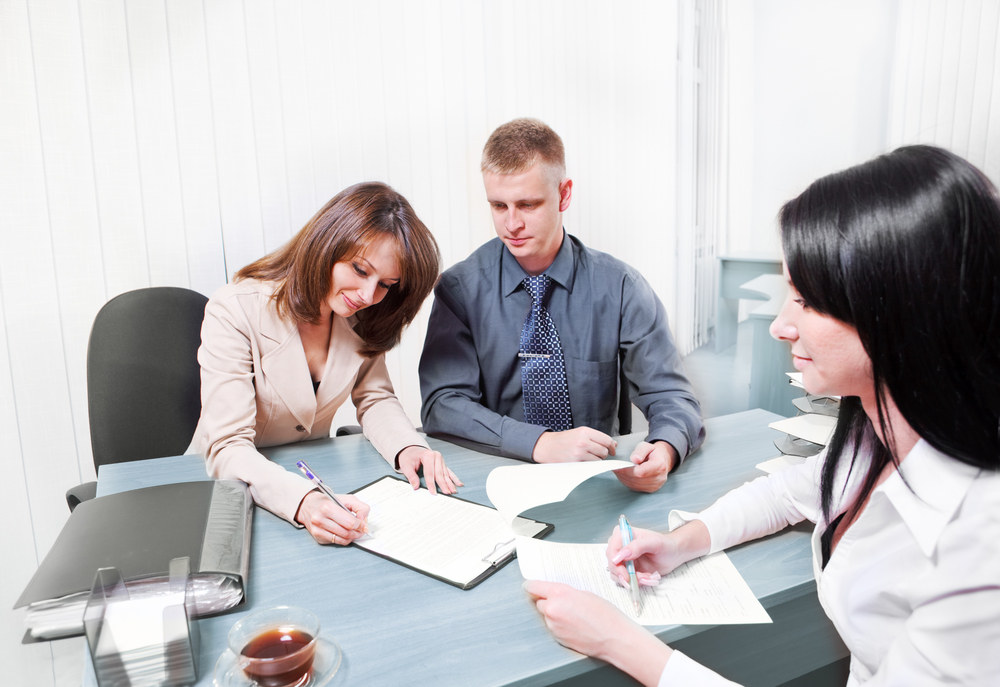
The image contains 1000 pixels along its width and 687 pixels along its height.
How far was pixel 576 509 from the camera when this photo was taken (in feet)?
3.52

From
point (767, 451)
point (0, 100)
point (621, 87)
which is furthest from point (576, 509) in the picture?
point (621, 87)

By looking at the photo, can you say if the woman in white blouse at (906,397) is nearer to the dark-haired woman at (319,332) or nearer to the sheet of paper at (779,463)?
the sheet of paper at (779,463)

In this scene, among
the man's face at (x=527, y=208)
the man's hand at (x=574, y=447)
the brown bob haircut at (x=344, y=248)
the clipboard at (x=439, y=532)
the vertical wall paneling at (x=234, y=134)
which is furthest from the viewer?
the vertical wall paneling at (x=234, y=134)

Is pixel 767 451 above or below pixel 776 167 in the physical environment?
below

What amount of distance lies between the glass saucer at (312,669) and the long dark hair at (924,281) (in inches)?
28.0

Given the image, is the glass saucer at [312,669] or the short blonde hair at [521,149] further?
the short blonde hair at [521,149]

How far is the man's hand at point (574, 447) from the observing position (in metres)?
1.21

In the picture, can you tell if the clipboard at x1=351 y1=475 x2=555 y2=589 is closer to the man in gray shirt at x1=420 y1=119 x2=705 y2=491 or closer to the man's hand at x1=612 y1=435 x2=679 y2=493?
the man's hand at x1=612 y1=435 x2=679 y2=493

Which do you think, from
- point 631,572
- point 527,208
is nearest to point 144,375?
point 527,208

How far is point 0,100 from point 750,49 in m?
2.90

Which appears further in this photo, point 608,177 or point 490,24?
point 608,177

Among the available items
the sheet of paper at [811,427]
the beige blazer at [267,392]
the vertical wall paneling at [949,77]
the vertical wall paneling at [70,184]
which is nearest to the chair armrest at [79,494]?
the beige blazer at [267,392]

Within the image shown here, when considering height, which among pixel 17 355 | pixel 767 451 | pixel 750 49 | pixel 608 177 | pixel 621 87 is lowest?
pixel 767 451

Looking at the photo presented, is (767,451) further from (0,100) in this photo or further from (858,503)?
(0,100)
